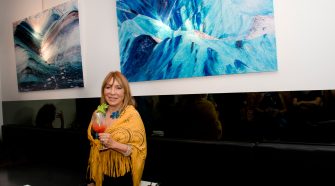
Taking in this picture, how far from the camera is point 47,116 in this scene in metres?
3.51

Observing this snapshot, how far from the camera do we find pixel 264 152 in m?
1.84

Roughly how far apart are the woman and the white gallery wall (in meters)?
0.52

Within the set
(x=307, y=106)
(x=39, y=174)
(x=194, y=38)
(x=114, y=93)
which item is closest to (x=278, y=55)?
(x=307, y=106)

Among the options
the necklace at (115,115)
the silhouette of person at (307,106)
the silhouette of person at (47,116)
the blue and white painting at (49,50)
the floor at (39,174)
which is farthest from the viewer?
the silhouette of person at (47,116)

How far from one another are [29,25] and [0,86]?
123 centimetres

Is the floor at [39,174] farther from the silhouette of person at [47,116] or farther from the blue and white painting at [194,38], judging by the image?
the blue and white painting at [194,38]

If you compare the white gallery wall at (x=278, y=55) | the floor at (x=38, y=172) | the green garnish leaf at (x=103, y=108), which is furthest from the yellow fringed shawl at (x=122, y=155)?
the floor at (x=38, y=172)

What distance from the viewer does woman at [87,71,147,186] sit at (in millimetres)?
1896

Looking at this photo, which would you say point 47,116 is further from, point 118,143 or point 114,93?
point 118,143

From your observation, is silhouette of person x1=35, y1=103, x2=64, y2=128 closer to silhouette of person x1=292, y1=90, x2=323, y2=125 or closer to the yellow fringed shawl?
the yellow fringed shawl

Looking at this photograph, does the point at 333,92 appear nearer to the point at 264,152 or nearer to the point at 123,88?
the point at 264,152

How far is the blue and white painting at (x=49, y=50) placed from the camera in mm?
3115

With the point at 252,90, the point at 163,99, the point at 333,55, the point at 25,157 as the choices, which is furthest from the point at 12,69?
the point at 333,55

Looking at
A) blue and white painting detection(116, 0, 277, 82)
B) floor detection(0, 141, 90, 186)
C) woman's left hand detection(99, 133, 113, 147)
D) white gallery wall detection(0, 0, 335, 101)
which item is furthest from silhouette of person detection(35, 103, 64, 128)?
woman's left hand detection(99, 133, 113, 147)
